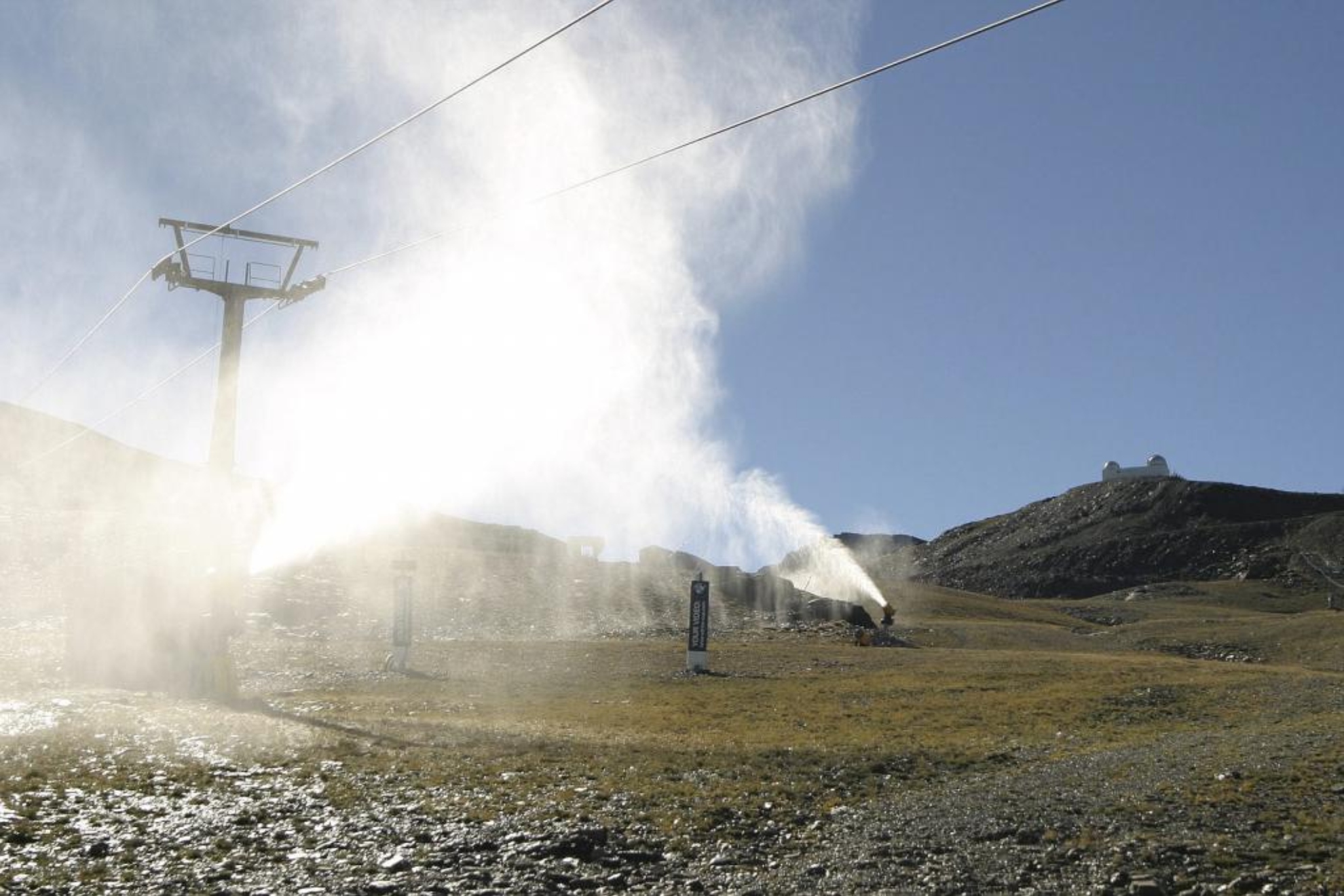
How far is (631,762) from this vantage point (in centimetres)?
2111

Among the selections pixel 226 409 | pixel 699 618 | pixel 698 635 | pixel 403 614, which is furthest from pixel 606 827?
pixel 699 618

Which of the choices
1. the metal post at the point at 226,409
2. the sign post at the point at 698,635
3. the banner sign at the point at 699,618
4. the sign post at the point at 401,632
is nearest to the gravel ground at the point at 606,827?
the metal post at the point at 226,409

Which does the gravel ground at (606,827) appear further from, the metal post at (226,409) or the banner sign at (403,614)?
the banner sign at (403,614)

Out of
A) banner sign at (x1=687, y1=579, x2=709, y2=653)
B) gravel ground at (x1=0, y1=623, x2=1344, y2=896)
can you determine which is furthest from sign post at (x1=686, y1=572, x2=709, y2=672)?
gravel ground at (x1=0, y1=623, x2=1344, y2=896)

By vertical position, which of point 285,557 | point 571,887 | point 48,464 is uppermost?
point 48,464

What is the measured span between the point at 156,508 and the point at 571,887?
9117 cm

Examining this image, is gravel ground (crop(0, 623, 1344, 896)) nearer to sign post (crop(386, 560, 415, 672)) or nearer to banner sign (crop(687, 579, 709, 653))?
sign post (crop(386, 560, 415, 672))

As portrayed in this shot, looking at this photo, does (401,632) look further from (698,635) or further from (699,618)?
(699,618)

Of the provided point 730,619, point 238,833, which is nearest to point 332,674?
point 238,833

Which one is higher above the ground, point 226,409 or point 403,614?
point 226,409

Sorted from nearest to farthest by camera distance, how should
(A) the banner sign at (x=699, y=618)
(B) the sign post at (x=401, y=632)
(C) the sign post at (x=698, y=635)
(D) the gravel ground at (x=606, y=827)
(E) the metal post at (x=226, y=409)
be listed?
(D) the gravel ground at (x=606, y=827) → (E) the metal post at (x=226, y=409) → (B) the sign post at (x=401, y=632) → (C) the sign post at (x=698, y=635) → (A) the banner sign at (x=699, y=618)

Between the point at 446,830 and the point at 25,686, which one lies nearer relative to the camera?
the point at 446,830

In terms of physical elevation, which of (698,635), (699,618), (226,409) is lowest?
(698,635)

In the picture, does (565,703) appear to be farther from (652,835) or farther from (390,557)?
(390,557)
